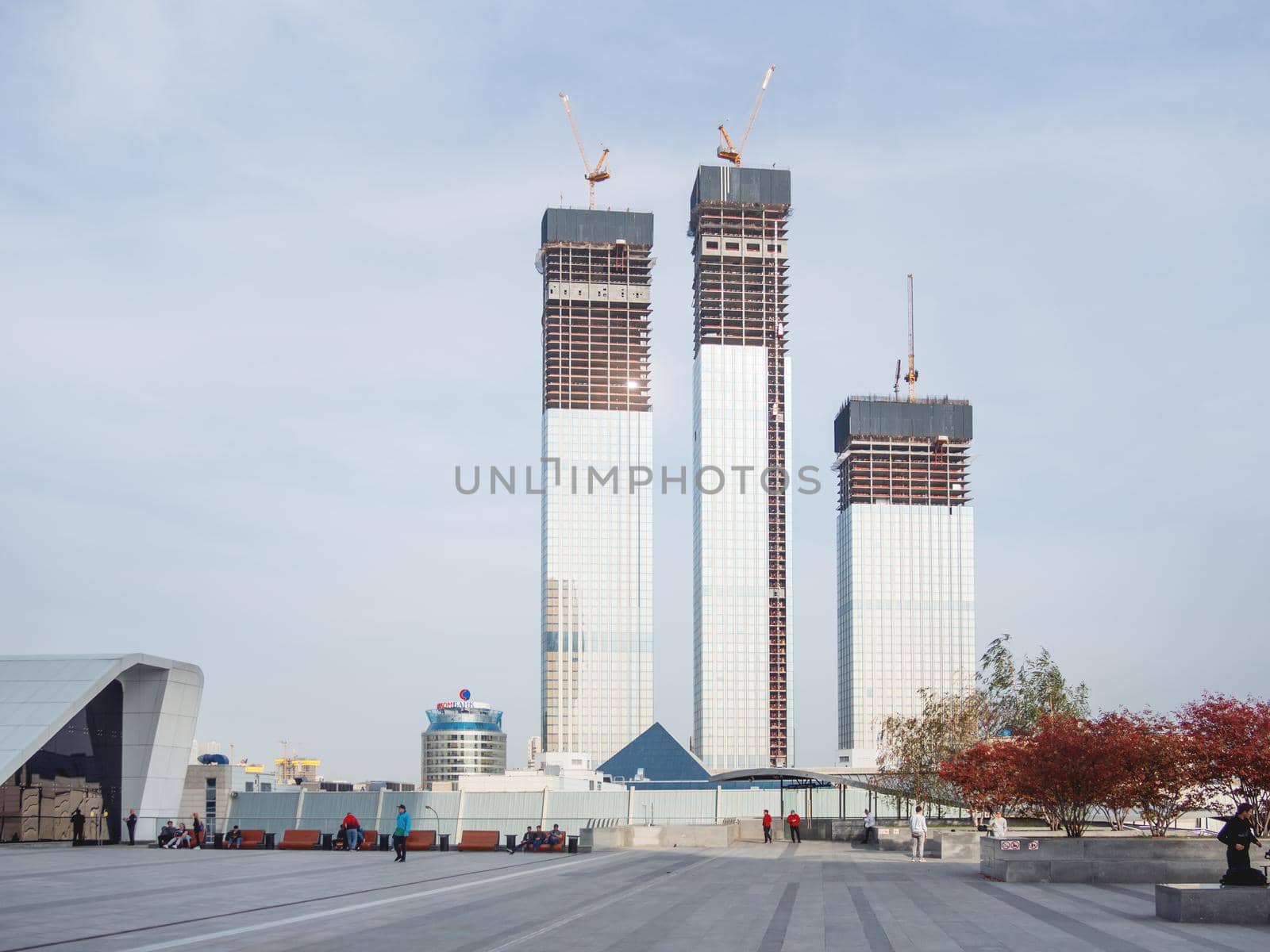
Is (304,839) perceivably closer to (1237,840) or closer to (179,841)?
(179,841)

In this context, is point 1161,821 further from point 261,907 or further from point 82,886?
→ point 82,886

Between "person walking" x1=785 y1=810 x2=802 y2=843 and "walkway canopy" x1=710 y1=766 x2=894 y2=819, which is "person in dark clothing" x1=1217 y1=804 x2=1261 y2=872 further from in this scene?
"walkway canopy" x1=710 y1=766 x2=894 y2=819

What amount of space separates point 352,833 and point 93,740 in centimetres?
1189

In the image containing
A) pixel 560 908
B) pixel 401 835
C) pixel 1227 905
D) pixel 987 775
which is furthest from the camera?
pixel 987 775

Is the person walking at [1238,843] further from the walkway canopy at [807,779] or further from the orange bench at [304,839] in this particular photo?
the walkway canopy at [807,779]

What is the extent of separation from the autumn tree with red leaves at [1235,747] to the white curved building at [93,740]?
3841 centimetres

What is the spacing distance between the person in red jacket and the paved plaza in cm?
736

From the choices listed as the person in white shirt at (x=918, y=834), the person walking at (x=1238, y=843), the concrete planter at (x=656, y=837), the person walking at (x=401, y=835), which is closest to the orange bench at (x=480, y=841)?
the concrete planter at (x=656, y=837)

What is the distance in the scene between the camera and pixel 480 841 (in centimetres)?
4781

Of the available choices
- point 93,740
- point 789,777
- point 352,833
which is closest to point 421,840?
point 352,833

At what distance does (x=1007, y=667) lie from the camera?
76.2 meters

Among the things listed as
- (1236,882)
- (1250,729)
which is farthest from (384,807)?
(1236,882)

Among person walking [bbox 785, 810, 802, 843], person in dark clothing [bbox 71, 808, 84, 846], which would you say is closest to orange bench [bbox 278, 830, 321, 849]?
person in dark clothing [bbox 71, 808, 84, 846]

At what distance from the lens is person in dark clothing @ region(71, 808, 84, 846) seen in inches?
1925
